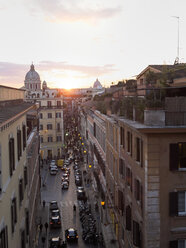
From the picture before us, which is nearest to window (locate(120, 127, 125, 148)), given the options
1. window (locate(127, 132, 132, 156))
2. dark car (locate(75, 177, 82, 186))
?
window (locate(127, 132, 132, 156))

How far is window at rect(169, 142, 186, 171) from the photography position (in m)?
13.9

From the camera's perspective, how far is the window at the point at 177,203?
46.3ft

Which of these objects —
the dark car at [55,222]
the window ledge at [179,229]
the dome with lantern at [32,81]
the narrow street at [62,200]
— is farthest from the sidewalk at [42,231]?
the dome with lantern at [32,81]

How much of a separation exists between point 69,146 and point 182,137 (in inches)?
3006

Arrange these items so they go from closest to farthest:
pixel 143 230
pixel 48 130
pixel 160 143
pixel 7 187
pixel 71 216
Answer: pixel 7 187 < pixel 160 143 < pixel 143 230 < pixel 71 216 < pixel 48 130

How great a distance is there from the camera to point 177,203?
1414 cm

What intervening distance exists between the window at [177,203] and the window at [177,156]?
3.88 feet

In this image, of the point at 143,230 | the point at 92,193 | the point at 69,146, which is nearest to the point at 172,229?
the point at 143,230

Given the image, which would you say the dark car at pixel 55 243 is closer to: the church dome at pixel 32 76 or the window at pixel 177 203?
the window at pixel 177 203

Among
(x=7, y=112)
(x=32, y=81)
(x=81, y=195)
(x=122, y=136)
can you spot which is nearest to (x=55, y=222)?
(x=81, y=195)

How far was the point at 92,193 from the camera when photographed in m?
44.8

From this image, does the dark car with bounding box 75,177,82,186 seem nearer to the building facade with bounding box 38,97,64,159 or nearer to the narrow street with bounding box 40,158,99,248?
the narrow street with bounding box 40,158,99,248

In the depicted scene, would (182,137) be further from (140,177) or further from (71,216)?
(71,216)

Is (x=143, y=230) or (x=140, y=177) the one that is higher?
(x=140, y=177)
